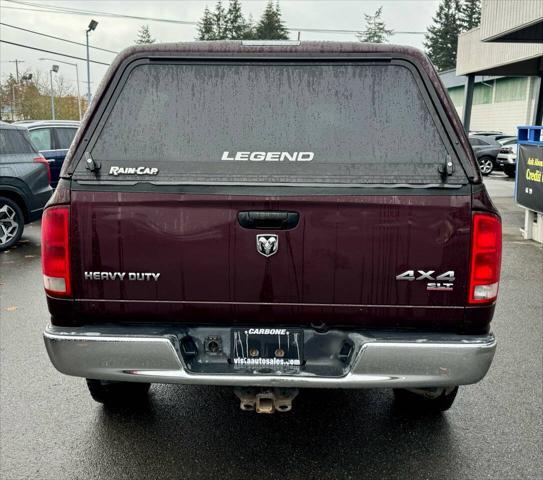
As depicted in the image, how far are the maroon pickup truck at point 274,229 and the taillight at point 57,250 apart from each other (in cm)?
Answer: 1

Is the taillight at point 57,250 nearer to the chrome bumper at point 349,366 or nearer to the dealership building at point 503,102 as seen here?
the chrome bumper at point 349,366

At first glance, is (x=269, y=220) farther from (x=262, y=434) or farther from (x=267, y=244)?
(x=262, y=434)

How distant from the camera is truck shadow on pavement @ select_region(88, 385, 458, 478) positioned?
3096 mm

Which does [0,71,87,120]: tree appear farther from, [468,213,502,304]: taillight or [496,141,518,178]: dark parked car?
[468,213,502,304]: taillight

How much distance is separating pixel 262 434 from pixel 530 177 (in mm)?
7664

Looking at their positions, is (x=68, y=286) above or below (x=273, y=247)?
below

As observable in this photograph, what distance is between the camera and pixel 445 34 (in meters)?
77.1

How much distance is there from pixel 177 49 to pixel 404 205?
129 centimetres

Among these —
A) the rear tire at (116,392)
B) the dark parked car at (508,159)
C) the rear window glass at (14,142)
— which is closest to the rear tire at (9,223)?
the rear window glass at (14,142)

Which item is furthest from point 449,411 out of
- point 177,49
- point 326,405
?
point 177,49

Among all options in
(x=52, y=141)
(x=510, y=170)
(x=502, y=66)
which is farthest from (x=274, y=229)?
(x=502, y=66)

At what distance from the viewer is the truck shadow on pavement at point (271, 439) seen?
10.2 feet

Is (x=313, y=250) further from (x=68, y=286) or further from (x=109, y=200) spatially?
(x=68, y=286)

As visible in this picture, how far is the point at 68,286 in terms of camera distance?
2.77 meters
